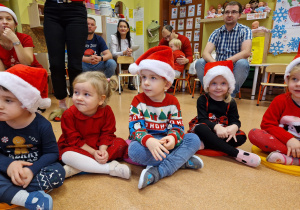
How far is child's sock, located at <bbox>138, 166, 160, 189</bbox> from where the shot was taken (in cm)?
84

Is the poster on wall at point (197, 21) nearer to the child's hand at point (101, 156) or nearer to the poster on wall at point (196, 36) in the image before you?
the poster on wall at point (196, 36)

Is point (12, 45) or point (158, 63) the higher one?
point (12, 45)

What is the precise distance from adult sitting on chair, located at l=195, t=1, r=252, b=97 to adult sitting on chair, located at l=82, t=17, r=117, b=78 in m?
1.32

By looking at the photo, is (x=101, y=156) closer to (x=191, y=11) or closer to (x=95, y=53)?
(x=95, y=53)

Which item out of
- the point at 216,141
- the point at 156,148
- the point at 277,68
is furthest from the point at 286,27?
the point at 156,148

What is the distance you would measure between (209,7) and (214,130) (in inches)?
135

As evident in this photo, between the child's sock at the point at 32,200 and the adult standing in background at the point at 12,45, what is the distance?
4.21 ft

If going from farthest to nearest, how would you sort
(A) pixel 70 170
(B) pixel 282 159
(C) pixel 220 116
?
(C) pixel 220 116 < (B) pixel 282 159 < (A) pixel 70 170

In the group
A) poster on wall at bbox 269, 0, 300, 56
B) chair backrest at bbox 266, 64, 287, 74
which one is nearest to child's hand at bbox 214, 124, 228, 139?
chair backrest at bbox 266, 64, 287, 74

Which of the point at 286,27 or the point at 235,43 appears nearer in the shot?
the point at 235,43

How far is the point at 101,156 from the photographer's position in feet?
3.21

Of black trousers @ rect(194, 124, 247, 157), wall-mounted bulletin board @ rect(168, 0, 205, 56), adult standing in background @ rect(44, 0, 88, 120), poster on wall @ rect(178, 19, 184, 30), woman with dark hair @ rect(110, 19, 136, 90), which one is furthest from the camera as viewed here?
poster on wall @ rect(178, 19, 184, 30)

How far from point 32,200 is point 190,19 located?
438 centimetres

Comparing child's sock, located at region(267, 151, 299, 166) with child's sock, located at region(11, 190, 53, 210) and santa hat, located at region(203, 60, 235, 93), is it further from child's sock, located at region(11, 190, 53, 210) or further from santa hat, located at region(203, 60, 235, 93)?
child's sock, located at region(11, 190, 53, 210)
